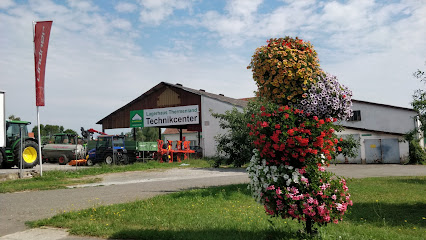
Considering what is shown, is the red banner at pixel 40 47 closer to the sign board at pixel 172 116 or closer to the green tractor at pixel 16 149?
the green tractor at pixel 16 149

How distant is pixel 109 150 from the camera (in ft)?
94.2

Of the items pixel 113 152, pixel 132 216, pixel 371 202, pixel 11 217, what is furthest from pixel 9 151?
pixel 371 202

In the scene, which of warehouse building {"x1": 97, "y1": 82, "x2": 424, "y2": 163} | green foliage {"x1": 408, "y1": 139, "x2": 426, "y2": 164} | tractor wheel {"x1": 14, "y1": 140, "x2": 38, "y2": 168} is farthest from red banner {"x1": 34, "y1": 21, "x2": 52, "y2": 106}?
green foliage {"x1": 408, "y1": 139, "x2": 426, "y2": 164}

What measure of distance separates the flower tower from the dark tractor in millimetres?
24030

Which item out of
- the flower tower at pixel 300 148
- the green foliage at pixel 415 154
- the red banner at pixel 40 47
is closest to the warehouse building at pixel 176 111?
the green foliage at pixel 415 154

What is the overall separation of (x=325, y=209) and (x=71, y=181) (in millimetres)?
13455

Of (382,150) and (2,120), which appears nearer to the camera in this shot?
(2,120)

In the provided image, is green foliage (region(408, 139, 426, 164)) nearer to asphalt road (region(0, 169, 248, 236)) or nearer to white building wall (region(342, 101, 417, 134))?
white building wall (region(342, 101, 417, 134))

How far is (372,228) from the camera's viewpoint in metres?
6.63

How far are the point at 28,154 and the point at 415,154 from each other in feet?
94.5

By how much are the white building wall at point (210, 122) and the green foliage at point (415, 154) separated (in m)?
A: 15.3

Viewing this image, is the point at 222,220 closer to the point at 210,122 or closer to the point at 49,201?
the point at 49,201

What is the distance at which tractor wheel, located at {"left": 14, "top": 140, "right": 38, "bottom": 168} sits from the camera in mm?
21172

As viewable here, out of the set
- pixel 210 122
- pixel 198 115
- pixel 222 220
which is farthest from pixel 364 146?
pixel 222 220
